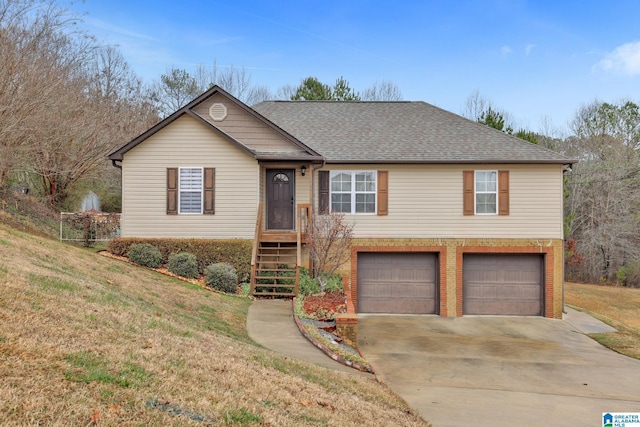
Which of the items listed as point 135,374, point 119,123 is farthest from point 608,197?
point 135,374

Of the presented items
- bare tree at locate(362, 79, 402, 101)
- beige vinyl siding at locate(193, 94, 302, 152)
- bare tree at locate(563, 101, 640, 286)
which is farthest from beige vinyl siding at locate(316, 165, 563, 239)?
bare tree at locate(362, 79, 402, 101)

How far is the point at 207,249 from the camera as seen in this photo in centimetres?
1402

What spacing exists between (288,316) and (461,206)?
7.63 m

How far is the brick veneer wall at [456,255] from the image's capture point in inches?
585

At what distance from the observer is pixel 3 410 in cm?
296

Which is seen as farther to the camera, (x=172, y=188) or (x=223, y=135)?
(x=172, y=188)

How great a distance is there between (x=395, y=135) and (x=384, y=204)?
10.1 ft

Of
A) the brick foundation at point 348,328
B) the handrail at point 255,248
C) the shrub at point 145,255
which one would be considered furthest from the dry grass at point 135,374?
the shrub at point 145,255

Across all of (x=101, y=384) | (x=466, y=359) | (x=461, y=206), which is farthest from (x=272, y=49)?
(x=101, y=384)

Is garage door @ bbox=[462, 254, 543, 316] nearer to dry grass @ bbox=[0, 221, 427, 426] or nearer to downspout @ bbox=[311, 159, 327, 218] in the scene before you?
downspout @ bbox=[311, 159, 327, 218]

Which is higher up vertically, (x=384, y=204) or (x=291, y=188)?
(x=291, y=188)

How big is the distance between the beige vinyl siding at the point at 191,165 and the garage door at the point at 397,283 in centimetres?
426

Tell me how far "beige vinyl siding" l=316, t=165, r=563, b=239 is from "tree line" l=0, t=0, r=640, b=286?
7252mm

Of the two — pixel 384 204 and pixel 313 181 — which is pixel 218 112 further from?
pixel 384 204
